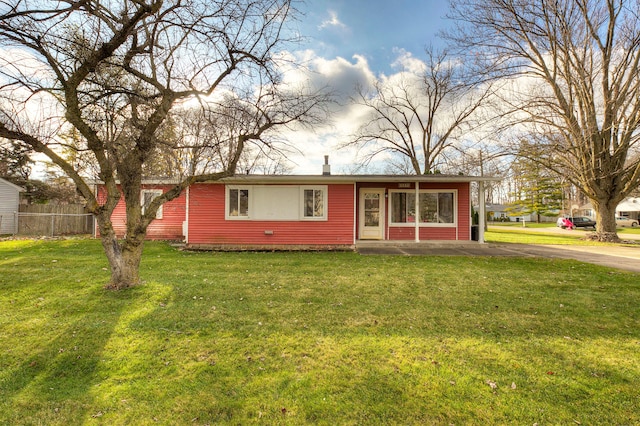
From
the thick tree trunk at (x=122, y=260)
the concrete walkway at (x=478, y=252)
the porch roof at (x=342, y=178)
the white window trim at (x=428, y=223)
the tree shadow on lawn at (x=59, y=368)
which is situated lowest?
the tree shadow on lawn at (x=59, y=368)

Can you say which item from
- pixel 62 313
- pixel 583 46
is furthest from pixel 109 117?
pixel 583 46

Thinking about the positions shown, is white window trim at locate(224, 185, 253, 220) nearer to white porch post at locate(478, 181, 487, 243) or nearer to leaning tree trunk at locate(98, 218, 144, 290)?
leaning tree trunk at locate(98, 218, 144, 290)

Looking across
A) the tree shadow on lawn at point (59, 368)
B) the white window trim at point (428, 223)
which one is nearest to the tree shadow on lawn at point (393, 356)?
the tree shadow on lawn at point (59, 368)

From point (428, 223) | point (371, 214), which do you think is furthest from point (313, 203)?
point (428, 223)

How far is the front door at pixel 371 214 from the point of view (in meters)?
12.8

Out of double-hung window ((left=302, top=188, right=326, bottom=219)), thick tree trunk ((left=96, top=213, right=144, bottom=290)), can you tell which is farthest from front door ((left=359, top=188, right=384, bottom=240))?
thick tree trunk ((left=96, top=213, right=144, bottom=290))

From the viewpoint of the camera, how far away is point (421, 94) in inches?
1048

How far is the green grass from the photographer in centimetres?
241

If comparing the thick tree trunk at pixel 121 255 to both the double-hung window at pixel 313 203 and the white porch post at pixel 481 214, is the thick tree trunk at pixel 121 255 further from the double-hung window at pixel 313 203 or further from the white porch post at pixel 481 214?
the white porch post at pixel 481 214

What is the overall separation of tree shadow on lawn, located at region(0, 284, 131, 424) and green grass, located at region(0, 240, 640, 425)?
0.06 ft

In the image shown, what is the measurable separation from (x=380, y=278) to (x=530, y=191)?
42939 mm

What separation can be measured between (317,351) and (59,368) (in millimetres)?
2642

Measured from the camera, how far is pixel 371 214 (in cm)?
1291

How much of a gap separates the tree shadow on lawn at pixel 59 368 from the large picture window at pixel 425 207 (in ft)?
34.1
